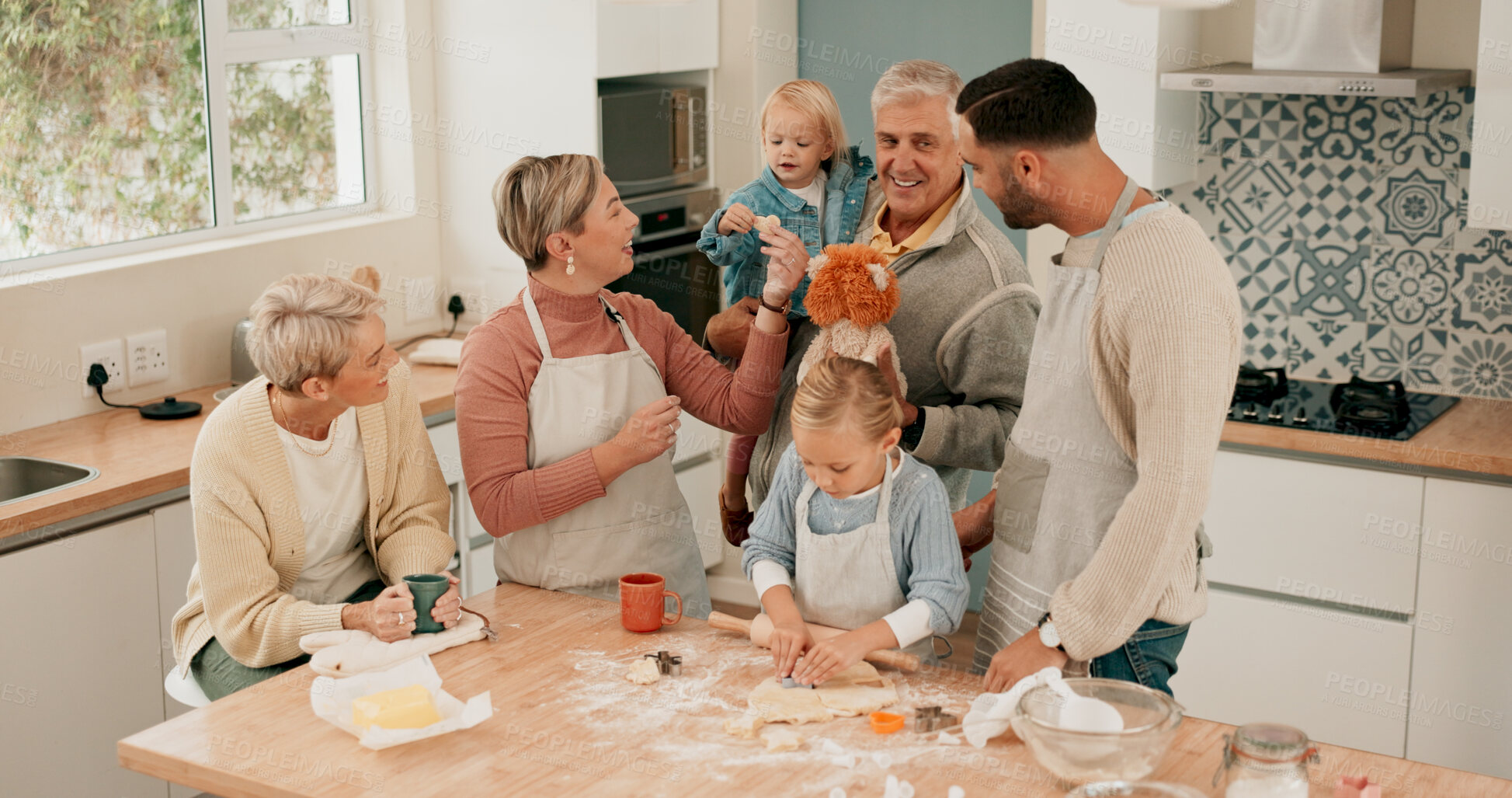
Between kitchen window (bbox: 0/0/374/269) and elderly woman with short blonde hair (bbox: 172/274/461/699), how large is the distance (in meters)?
1.35

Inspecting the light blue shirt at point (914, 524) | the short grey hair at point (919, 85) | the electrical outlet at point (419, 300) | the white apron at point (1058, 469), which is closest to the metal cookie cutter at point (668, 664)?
the light blue shirt at point (914, 524)

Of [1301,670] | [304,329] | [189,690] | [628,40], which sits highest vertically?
[628,40]

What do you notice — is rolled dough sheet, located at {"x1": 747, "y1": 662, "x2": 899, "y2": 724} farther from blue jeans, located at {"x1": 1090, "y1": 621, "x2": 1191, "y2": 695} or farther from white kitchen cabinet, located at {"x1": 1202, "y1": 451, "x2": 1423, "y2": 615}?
white kitchen cabinet, located at {"x1": 1202, "y1": 451, "x2": 1423, "y2": 615}

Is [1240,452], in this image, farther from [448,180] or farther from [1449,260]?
[448,180]

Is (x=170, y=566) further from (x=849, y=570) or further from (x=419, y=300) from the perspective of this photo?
(x=849, y=570)

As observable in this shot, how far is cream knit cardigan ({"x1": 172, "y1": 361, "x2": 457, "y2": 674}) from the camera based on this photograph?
211 cm

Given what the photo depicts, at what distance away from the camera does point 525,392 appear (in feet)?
7.27

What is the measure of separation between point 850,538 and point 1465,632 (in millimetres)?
1858

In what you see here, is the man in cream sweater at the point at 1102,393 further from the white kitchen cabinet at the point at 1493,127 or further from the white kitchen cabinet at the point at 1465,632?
the white kitchen cabinet at the point at 1493,127

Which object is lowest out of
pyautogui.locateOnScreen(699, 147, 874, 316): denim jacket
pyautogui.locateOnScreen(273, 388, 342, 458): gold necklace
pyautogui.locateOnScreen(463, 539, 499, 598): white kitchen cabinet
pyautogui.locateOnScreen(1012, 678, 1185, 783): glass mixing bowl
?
pyautogui.locateOnScreen(463, 539, 499, 598): white kitchen cabinet

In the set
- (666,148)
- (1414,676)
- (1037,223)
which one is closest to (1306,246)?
(1414,676)

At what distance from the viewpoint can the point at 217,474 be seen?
2.12 meters

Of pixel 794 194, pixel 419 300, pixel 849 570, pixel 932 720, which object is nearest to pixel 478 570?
pixel 419 300

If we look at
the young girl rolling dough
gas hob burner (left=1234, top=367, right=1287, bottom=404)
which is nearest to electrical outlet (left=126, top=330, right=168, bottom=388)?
the young girl rolling dough
